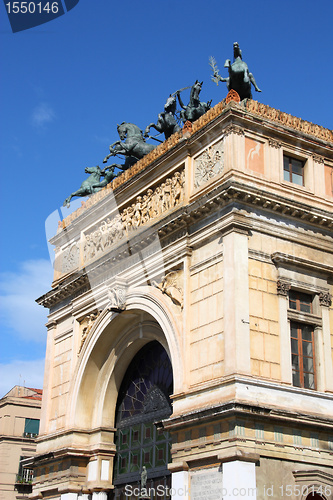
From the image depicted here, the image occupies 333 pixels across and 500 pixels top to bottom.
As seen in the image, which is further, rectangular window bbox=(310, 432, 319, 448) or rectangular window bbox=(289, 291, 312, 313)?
rectangular window bbox=(289, 291, 312, 313)

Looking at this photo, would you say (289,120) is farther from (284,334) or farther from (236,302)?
(284,334)

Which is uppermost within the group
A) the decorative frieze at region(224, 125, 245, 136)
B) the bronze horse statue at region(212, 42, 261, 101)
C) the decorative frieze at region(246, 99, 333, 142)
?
the bronze horse statue at region(212, 42, 261, 101)

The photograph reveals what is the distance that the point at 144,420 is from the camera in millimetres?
26266

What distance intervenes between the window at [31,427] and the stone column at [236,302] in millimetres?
35696

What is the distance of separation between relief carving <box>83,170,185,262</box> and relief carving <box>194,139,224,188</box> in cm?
88

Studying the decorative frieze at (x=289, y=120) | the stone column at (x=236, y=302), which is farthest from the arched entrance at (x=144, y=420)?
the decorative frieze at (x=289, y=120)

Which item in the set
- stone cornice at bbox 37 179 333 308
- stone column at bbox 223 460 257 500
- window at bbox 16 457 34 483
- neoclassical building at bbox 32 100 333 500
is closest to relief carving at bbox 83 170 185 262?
neoclassical building at bbox 32 100 333 500

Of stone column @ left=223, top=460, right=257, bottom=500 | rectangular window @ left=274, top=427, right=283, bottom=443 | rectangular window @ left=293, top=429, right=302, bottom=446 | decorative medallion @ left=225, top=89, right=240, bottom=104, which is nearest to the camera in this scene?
stone column @ left=223, top=460, right=257, bottom=500

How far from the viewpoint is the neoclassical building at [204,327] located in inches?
776

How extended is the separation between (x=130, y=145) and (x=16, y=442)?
2891cm

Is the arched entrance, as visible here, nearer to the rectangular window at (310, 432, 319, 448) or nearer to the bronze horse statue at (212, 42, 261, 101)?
the rectangular window at (310, 432, 319, 448)

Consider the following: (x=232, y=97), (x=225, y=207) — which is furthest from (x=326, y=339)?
(x=232, y=97)

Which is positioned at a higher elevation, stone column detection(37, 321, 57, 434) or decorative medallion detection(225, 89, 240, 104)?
decorative medallion detection(225, 89, 240, 104)

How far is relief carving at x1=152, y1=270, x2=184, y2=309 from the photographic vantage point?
23.2m
